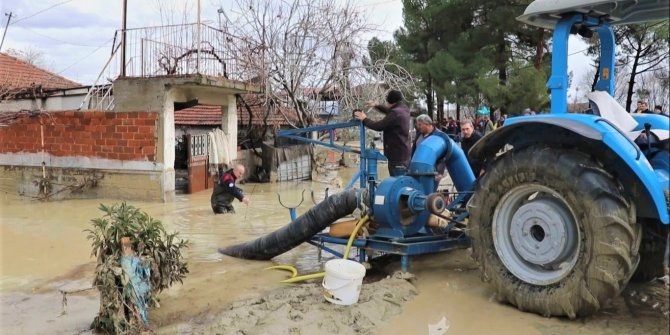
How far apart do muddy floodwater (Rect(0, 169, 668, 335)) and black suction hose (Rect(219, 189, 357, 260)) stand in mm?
224

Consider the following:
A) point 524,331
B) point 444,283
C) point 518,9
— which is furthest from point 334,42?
point 524,331

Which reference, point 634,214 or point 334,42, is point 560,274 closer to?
point 634,214

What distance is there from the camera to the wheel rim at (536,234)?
3.89 metres

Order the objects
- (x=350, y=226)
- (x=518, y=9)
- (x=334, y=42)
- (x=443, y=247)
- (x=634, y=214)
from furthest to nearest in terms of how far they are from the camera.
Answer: (x=518, y=9) < (x=334, y=42) < (x=350, y=226) < (x=443, y=247) < (x=634, y=214)

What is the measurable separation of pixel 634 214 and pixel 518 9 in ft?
52.5

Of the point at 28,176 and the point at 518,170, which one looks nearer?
the point at 518,170

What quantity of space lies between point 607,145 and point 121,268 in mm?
3707

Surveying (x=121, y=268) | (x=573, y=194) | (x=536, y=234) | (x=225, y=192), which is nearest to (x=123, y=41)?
(x=225, y=192)

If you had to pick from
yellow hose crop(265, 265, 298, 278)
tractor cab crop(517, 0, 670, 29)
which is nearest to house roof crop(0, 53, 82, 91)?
yellow hose crop(265, 265, 298, 278)

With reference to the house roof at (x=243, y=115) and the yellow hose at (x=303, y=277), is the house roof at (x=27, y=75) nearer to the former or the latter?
the house roof at (x=243, y=115)

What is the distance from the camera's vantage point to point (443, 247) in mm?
5414

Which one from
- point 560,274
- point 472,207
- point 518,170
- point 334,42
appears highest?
point 334,42

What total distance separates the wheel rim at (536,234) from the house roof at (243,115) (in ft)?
41.5

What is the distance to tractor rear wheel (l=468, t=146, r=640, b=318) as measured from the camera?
356 cm
